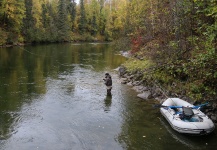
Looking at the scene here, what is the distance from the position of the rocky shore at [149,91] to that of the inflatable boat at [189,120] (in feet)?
3.23

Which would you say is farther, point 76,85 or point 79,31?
point 79,31

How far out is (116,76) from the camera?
68.4 feet

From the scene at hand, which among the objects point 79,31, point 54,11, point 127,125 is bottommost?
point 127,125

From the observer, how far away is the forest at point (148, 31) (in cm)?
912

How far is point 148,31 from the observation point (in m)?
20.1

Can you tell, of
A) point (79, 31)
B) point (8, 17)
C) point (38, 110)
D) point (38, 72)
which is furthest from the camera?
point (79, 31)

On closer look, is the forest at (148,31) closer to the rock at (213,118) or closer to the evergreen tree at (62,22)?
the evergreen tree at (62,22)

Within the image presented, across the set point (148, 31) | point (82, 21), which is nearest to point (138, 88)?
point (148, 31)

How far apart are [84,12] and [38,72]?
2161 inches

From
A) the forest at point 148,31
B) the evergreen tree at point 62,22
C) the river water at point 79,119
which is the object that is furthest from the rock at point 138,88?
the evergreen tree at point 62,22

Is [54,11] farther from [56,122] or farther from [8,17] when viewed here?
[56,122]

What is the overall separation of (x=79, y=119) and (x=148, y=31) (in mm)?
11296

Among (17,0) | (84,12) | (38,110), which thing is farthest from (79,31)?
(38,110)

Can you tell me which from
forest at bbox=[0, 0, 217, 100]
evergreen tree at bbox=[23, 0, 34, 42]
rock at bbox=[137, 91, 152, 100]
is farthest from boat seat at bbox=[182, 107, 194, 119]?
evergreen tree at bbox=[23, 0, 34, 42]
